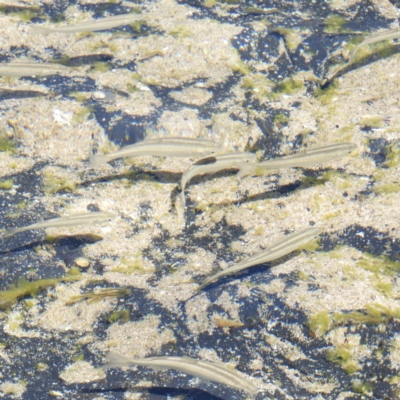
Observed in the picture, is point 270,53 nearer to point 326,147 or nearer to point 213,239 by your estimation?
point 326,147


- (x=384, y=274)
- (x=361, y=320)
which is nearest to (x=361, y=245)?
(x=384, y=274)

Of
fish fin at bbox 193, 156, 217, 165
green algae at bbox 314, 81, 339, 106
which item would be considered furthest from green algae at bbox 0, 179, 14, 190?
green algae at bbox 314, 81, 339, 106

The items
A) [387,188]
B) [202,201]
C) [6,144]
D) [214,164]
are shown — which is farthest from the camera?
[6,144]

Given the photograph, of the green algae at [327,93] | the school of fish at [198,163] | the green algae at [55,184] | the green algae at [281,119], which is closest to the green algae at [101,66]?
the school of fish at [198,163]

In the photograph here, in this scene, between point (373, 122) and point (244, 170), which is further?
point (373, 122)

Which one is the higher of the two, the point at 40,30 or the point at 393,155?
the point at 40,30

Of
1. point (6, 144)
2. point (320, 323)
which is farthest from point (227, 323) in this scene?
point (6, 144)

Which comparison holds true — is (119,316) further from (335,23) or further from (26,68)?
(335,23)

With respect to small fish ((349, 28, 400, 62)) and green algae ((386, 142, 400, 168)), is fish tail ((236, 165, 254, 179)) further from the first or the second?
small fish ((349, 28, 400, 62))
